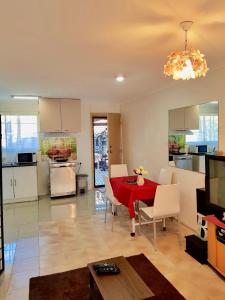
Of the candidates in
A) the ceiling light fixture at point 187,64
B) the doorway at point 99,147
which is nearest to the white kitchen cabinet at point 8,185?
the doorway at point 99,147

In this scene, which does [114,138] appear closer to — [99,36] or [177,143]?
[177,143]

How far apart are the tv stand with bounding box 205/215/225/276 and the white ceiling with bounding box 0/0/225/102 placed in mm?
1918

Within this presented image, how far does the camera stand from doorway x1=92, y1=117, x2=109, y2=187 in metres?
6.83

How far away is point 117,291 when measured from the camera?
1.74m

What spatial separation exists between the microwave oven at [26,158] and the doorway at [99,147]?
5.78 ft

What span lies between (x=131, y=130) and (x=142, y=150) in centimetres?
85

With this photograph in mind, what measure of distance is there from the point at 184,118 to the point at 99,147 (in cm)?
347

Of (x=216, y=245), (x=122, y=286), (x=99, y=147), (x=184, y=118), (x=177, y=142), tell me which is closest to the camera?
(x=122, y=286)

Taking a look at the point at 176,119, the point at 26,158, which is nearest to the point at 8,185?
the point at 26,158

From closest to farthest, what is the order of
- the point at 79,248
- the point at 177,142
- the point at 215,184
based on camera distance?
1. the point at 215,184
2. the point at 79,248
3. the point at 177,142

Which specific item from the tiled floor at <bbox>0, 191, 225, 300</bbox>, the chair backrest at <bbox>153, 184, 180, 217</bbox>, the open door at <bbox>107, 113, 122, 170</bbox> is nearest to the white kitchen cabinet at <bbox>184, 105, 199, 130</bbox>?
the chair backrest at <bbox>153, 184, 180, 217</bbox>

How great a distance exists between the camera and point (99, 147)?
6.94 metres

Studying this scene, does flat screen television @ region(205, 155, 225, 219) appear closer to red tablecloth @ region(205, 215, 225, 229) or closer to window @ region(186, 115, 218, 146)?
red tablecloth @ region(205, 215, 225, 229)

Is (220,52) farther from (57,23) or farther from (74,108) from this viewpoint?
(74,108)
